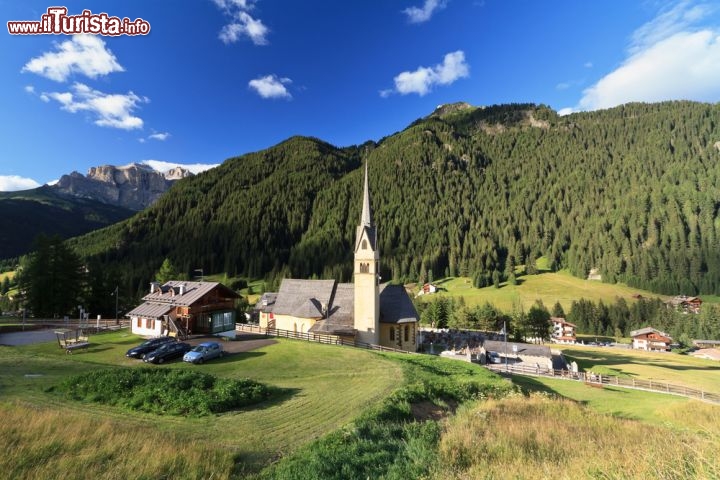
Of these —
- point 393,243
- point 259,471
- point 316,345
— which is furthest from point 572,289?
point 259,471

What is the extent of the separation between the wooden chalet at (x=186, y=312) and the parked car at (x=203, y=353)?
969 cm

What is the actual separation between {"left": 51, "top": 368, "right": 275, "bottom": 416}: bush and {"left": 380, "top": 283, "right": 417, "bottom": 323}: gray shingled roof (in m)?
27.8

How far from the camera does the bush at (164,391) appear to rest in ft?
54.8

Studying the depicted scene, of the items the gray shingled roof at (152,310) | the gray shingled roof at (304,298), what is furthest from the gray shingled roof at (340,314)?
the gray shingled roof at (152,310)

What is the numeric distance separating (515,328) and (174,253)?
157797mm

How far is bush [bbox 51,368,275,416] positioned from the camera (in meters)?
16.7

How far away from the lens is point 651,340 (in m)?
98.1

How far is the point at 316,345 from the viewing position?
36312mm

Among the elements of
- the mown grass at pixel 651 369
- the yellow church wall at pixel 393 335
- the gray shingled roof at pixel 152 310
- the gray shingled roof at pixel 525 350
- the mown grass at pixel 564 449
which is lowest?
the mown grass at pixel 651 369

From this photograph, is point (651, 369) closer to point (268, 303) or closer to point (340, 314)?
point (340, 314)

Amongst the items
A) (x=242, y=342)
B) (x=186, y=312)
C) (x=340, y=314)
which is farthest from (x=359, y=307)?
(x=186, y=312)

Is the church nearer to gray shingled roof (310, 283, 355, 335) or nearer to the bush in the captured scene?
gray shingled roof (310, 283, 355, 335)

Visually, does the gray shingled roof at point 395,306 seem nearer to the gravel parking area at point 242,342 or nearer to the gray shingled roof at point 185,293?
the gravel parking area at point 242,342

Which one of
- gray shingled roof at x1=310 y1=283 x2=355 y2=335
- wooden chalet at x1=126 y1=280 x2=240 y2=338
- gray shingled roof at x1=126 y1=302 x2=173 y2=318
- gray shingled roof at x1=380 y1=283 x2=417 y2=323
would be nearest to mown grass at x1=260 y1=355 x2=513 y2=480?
gray shingled roof at x1=310 y1=283 x2=355 y2=335
